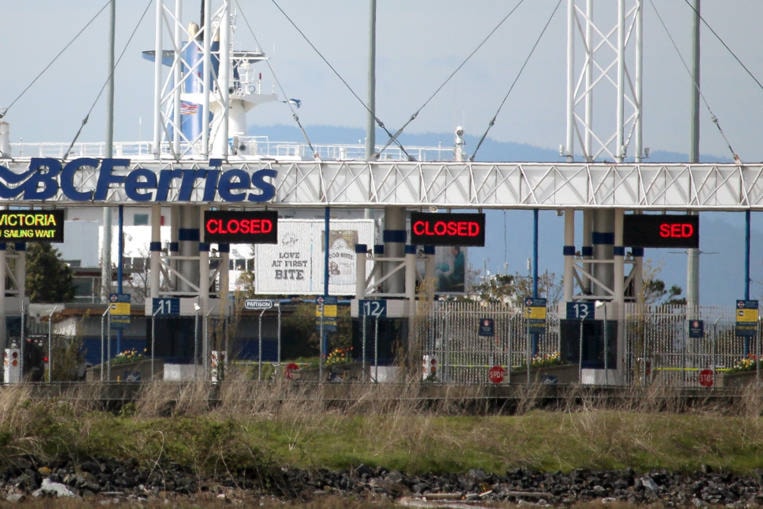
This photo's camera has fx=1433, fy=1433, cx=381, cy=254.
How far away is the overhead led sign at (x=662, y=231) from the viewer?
36.6 m

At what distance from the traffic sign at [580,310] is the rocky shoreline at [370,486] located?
1003 cm

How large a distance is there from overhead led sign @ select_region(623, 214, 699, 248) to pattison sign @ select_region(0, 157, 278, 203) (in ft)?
30.7

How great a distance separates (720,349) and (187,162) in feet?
48.3

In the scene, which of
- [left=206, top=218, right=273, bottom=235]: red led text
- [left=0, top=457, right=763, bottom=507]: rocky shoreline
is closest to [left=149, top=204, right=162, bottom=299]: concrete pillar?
[left=206, top=218, right=273, bottom=235]: red led text

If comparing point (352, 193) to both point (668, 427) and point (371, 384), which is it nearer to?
point (371, 384)

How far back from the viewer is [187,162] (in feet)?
123

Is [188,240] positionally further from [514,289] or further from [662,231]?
[514,289]

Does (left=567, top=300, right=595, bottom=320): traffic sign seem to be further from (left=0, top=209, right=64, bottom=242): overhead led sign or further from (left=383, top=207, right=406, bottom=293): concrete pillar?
(left=0, top=209, right=64, bottom=242): overhead led sign

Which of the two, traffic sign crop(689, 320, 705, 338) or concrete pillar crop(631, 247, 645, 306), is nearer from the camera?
traffic sign crop(689, 320, 705, 338)

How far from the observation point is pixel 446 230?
36.8 meters

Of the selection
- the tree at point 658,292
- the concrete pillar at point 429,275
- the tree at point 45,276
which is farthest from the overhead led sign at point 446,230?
the tree at point 45,276

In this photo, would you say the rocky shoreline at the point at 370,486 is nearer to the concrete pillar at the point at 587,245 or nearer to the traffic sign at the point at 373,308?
the traffic sign at the point at 373,308

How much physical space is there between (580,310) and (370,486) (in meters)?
12.8

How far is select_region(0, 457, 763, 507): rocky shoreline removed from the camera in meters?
23.4
